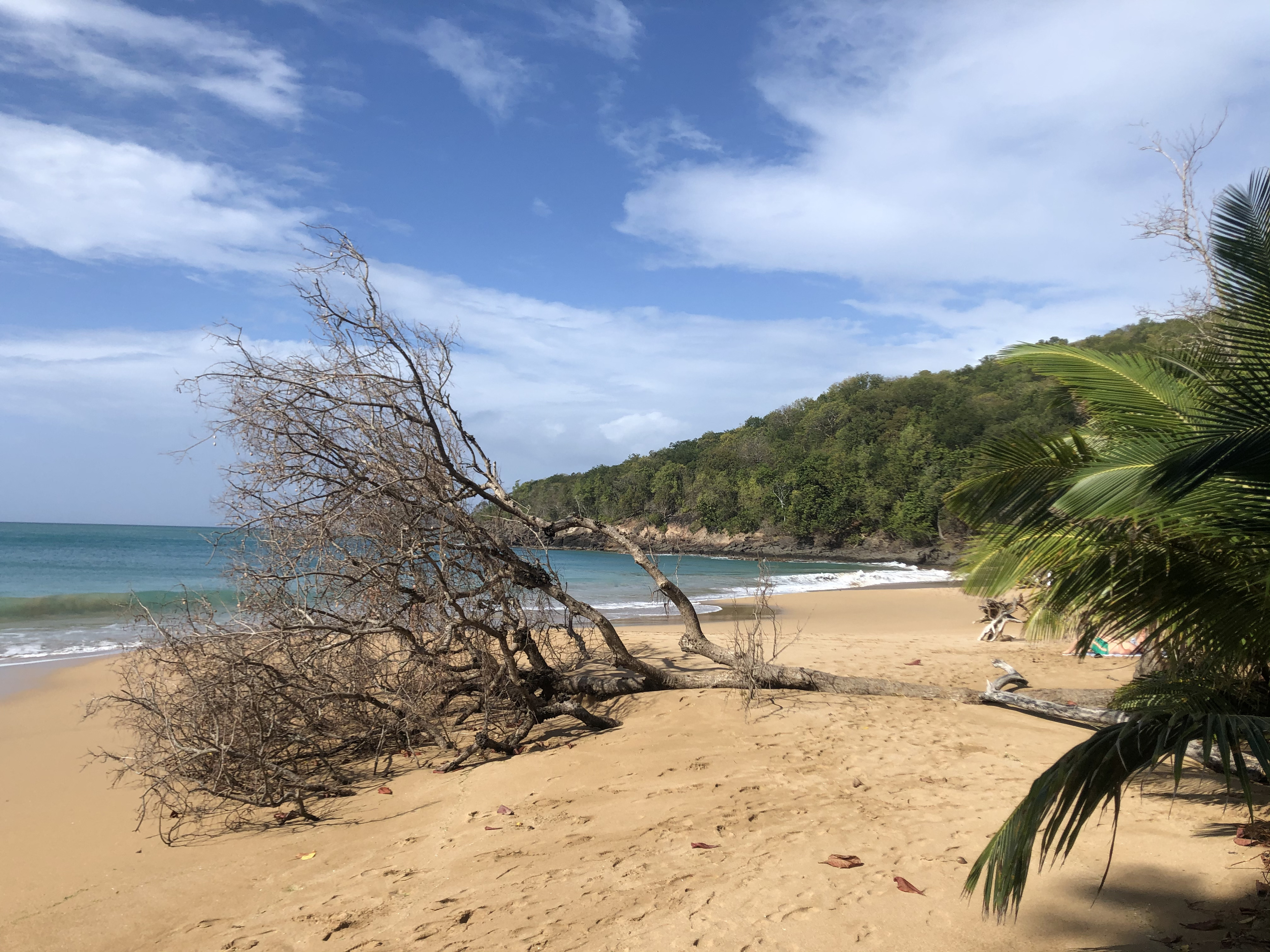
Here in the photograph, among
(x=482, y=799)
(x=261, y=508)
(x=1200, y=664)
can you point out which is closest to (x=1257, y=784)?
(x=1200, y=664)

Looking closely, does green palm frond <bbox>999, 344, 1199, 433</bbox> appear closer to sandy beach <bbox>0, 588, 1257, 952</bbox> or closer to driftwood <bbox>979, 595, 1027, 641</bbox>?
sandy beach <bbox>0, 588, 1257, 952</bbox>

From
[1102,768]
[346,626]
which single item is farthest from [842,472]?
[1102,768]

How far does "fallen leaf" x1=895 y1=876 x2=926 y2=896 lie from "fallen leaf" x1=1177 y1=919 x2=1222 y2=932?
109 cm

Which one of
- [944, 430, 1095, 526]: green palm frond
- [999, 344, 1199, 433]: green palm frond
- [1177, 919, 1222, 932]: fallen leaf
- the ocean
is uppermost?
[999, 344, 1199, 433]: green palm frond

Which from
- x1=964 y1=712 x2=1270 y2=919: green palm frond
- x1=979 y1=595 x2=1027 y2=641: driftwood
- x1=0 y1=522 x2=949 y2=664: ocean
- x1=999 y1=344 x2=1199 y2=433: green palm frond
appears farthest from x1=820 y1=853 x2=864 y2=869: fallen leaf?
x1=979 y1=595 x2=1027 y2=641: driftwood

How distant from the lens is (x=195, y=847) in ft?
17.7

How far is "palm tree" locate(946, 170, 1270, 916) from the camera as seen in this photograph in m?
2.53

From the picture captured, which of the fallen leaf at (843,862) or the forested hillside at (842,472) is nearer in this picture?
the fallen leaf at (843,862)

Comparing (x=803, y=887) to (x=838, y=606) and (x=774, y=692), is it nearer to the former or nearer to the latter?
(x=774, y=692)

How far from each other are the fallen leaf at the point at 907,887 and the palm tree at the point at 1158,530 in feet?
1.08

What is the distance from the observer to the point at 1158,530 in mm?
3846

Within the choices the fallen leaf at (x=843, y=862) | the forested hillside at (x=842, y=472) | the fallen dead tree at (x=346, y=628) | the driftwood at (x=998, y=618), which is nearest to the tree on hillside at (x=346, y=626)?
the fallen dead tree at (x=346, y=628)

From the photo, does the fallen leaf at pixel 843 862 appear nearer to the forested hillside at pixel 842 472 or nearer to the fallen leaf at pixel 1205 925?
the fallen leaf at pixel 1205 925

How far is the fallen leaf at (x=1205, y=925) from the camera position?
3.34 m
